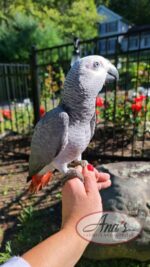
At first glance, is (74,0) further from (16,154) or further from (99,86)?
(99,86)

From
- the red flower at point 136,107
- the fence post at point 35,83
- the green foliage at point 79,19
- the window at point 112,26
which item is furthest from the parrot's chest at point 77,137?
the window at point 112,26

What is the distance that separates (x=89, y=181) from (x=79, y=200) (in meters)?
0.12

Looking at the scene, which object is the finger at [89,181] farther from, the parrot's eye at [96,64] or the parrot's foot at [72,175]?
the parrot's eye at [96,64]

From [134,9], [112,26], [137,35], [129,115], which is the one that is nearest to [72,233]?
[129,115]

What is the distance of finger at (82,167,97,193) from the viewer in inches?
44.2

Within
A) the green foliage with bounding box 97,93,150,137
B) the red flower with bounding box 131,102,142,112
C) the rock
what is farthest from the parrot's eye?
the red flower with bounding box 131,102,142,112

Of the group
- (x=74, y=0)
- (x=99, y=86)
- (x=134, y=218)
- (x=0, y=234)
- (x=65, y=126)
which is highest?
(x=74, y=0)

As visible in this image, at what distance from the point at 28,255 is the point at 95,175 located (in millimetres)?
488

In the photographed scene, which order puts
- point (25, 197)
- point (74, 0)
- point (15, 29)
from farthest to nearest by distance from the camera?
point (74, 0) → point (15, 29) → point (25, 197)

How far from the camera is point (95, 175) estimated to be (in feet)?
4.09

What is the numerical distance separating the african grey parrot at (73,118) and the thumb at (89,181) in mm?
44

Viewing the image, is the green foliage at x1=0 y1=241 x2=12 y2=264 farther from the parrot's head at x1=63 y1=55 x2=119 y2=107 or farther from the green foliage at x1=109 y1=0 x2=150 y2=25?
the green foliage at x1=109 y1=0 x2=150 y2=25

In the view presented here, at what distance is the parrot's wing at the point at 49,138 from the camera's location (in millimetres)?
1328

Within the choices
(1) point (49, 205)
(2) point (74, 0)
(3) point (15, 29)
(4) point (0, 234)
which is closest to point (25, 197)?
→ (1) point (49, 205)
